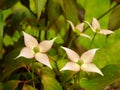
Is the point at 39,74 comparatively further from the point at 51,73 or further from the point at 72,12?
the point at 72,12

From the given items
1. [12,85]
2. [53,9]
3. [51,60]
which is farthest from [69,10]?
[12,85]

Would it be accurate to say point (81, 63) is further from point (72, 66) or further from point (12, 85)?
point (12, 85)

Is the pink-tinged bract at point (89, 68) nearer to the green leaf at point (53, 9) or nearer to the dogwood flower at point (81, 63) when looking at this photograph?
the dogwood flower at point (81, 63)

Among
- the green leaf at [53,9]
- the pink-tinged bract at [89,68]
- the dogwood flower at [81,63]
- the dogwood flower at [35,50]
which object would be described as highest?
the green leaf at [53,9]

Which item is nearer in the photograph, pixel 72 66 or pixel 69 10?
pixel 72 66

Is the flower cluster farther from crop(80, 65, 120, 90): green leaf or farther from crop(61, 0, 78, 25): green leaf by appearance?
crop(61, 0, 78, 25): green leaf

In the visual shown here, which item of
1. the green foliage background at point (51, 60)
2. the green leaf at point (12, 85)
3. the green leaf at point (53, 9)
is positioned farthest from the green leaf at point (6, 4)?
the green leaf at point (12, 85)
